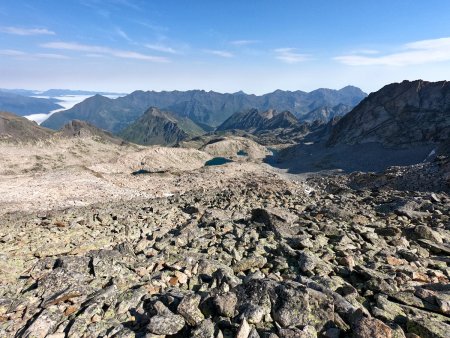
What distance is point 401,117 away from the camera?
117750mm

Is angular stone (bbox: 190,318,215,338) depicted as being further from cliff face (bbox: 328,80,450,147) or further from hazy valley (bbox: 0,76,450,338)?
cliff face (bbox: 328,80,450,147)

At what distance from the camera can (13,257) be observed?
573 inches

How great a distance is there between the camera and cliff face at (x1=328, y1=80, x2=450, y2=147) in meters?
103

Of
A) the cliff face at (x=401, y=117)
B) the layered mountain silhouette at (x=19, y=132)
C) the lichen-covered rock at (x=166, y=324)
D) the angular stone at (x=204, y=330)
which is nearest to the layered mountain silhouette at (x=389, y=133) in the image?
the cliff face at (x=401, y=117)

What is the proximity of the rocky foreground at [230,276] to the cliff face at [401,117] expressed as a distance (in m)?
95.3

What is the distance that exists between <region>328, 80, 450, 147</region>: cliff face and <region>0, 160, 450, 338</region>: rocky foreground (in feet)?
313

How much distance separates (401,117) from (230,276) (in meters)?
128

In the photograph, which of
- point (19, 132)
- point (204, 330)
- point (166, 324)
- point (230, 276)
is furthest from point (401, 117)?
point (19, 132)

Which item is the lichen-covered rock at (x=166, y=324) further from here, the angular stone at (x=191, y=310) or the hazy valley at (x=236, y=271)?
the angular stone at (x=191, y=310)

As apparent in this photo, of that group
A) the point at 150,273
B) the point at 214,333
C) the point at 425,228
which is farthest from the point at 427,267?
the point at 150,273

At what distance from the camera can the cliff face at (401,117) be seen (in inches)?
4048

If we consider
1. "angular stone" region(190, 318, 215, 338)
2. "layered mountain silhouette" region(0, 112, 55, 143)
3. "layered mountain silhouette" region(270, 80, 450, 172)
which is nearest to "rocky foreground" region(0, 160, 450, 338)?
"angular stone" region(190, 318, 215, 338)

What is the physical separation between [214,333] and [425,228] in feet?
50.2

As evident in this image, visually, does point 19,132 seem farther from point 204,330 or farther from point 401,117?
point 204,330
